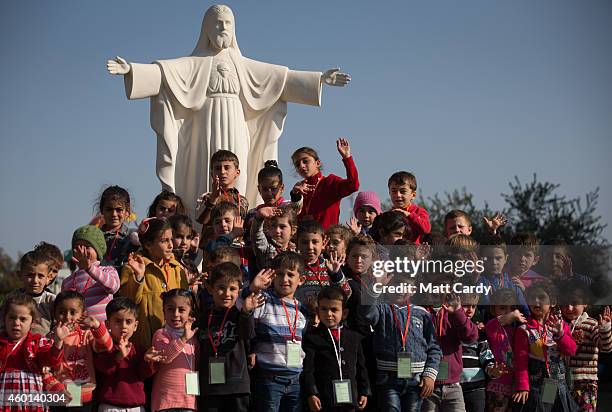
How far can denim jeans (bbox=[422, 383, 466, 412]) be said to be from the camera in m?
6.23

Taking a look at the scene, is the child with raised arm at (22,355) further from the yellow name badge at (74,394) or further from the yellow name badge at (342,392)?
the yellow name badge at (342,392)

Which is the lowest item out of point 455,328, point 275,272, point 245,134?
point 455,328

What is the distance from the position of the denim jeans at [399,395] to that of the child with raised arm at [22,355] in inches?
77.9

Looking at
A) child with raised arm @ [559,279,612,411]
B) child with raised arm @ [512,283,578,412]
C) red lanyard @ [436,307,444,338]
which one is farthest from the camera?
child with raised arm @ [559,279,612,411]

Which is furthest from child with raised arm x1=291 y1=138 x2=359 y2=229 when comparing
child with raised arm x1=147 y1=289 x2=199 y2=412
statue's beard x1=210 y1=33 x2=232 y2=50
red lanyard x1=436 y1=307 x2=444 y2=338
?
child with raised arm x1=147 y1=289 x2=199 y2=412

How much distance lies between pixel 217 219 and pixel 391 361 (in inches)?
71.2

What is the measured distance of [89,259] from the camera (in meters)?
6.39

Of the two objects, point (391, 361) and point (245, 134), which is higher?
point (245, 134)

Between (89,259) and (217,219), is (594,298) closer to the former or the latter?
(217,219)

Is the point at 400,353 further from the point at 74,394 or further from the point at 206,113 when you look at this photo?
the point at 206,113

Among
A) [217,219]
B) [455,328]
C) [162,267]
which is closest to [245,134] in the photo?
[217,219]

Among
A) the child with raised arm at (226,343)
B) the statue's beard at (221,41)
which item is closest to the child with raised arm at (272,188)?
the child with raised arm at (226,343)

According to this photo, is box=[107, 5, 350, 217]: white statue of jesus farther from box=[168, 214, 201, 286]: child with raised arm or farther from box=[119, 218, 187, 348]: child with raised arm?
box=[119, 218, 187, 348]: child with raised arm

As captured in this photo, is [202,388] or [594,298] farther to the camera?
[594,298]
